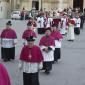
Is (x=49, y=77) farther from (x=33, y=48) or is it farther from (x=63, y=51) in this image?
(x=63, y=51)

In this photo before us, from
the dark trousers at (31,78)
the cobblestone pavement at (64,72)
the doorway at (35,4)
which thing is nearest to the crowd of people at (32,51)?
the dark trousers at (31,78)

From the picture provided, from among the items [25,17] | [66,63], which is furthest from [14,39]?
[25,17]

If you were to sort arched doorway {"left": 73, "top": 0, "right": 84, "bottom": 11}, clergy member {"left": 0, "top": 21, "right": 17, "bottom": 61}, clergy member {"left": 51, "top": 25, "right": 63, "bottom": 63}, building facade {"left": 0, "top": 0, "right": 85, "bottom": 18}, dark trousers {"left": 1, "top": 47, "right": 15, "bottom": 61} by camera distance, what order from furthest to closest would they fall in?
1. arched doorway {"left": 73, "top": 0, "right": 84, "bottom": 11}
2. building facade {"left": 0, "top": 0, "right": 85, "bottom": 18}
3. dark trousers {"left": 1, "top": 47, "right": 15, "bottom": 61}
4. clergy member {"left": 0, "top": 21, "right": 17, "bottom": 61}
5. clergy member {"left": 51, "top": 25, "right": 63, "bottom": 63}

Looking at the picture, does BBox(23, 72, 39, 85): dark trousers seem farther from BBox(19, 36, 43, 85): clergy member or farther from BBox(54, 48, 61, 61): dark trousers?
BBox(54, 48, 61, 61): dark trousers

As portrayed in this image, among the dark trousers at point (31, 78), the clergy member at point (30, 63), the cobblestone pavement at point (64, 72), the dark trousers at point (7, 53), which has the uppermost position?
the clergy member at point (30, 63)

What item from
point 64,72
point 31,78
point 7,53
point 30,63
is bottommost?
point 64,72

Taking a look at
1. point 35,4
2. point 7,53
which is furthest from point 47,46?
point 35,4

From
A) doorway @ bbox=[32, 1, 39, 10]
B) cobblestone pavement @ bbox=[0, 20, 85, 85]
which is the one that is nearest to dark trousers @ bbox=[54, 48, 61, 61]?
cobblestone pavement @ bbox=[0, 20, 85, 85]

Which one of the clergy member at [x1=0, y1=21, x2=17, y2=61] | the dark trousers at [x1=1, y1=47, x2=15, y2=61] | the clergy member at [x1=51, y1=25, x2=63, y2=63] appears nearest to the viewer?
the clergy member at [x1=51, y1=25, x2=63, y2=63]

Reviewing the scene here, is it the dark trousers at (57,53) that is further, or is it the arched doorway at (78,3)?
the arched doorway at (78,3)

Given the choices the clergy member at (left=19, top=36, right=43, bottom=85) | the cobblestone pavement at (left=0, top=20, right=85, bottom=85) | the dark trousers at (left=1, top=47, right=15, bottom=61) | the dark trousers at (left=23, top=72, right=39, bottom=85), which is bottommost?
the cobblestone pavement at (left=0, top=20, right=85, bottom=85)

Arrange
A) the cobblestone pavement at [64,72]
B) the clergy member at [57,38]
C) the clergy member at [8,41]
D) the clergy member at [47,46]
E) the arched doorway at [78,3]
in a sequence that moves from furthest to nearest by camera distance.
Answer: the arched doorway at [78,3]
the clergy member at [8,41]
the clergy member at [57,38]
the clergy member at [47,46]
the cobblestone pavement at [64,72]

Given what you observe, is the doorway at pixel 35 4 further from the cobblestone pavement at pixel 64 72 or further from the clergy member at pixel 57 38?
the clergy member at pixel 57 38

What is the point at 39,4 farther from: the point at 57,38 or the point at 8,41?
the point at 57,38
